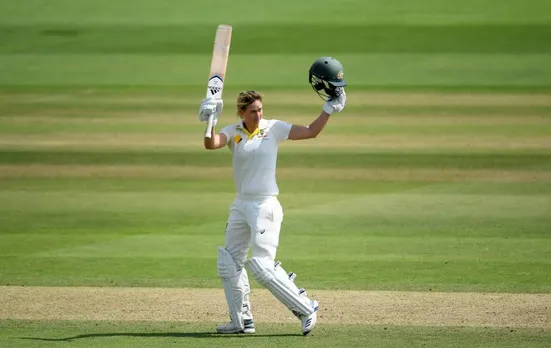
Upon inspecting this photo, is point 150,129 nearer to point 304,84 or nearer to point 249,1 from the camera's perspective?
point 304,84

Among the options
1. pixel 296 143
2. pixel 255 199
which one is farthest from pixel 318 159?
pixel 255 199

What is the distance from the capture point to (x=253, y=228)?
7.47 meters

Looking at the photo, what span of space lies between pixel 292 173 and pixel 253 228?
7.12 meters

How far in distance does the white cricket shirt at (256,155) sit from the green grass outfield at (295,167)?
930mm

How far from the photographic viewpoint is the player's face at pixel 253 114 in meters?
7.59

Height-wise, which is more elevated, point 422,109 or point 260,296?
Answer: point 422,109

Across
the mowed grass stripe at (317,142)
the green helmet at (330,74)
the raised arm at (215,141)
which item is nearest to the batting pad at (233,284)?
the raised arm at (215,141)

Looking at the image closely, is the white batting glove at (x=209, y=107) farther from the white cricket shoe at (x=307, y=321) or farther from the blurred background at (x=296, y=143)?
the blurred background at (x=296, y=143)

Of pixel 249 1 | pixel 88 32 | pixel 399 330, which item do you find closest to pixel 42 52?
pixel 88 32

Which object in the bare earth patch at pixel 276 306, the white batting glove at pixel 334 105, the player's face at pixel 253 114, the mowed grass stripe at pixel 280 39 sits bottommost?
the bare earth patch at pixel 276 306

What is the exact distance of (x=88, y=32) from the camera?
21172 millimetres

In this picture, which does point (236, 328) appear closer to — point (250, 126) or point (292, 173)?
point (250, 126)

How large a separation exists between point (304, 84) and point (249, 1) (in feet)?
14.1

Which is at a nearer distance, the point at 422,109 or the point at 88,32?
the point at 422,109
